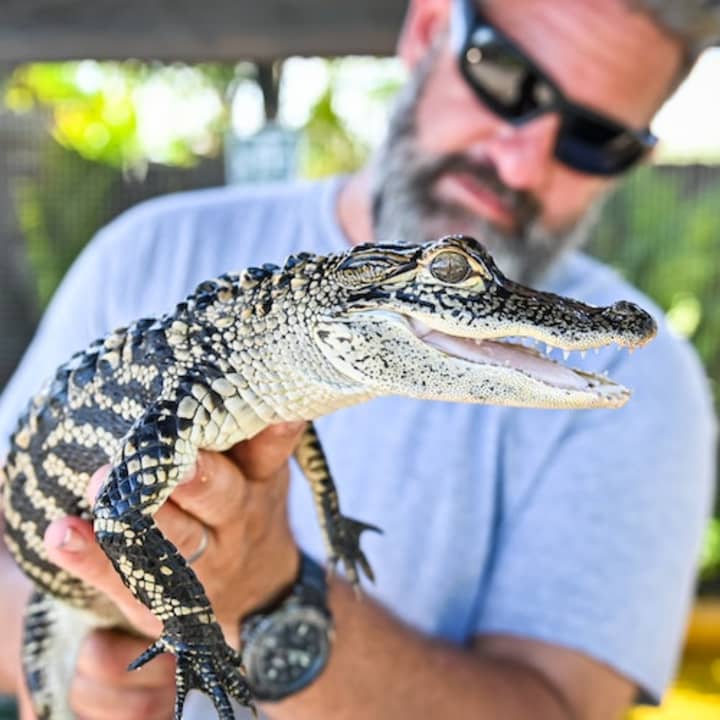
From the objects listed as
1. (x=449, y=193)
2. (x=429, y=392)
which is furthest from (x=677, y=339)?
(x=429, y=392)

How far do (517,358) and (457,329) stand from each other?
7 cm

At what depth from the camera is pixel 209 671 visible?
1099 millimetres

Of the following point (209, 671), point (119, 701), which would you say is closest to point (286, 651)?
point (119, 701)

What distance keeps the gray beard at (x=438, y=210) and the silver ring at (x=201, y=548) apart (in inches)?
36.0

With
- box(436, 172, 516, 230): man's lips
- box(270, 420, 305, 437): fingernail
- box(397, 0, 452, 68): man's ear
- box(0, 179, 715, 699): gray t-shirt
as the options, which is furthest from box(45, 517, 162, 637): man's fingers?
box(397, 0, 452, 68): man's ear

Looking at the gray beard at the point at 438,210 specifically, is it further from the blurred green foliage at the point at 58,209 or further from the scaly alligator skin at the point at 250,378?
the blurred green foliage at the point at 58,209

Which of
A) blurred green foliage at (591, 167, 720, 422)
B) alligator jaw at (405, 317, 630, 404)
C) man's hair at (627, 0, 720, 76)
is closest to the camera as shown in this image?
alligator jaw at (405, 317, 630, 404)

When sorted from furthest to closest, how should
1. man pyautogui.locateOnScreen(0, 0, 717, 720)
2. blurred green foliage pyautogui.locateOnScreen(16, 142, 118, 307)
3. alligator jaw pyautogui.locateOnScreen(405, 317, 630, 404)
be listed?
1. blurred green foliage pyautogui.locateOnScreen(16, 142, 118, 307)
2. man pyautogui.locateOnScreen(0, 0, 717, 720)
3. alligator jaw pyautogui.locateOnScreen(405, 317, 630, 404)

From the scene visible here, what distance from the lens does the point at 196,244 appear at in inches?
84.2

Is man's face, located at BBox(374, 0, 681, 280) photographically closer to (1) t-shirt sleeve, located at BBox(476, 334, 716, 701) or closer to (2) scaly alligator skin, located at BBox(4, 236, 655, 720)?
(1) t-shirt sleeve, located at BBox(476, 334, 716, 701)

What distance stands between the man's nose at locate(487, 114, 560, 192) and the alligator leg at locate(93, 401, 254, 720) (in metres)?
1.12

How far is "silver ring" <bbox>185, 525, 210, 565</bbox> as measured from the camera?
125cm

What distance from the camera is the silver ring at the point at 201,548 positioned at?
1245 mm

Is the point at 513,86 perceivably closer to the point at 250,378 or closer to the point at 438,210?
the point at 438,210
